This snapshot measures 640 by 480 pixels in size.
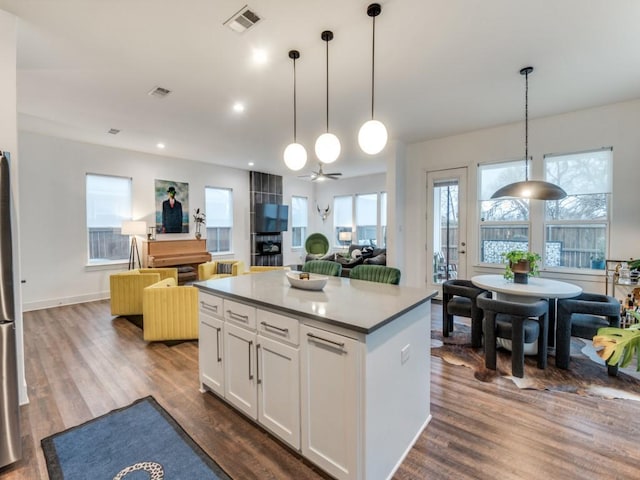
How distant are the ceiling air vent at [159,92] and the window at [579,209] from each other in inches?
199

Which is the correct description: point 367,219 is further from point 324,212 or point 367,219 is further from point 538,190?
point 538,190

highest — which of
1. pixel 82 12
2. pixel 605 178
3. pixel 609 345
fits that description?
pixel 82 12

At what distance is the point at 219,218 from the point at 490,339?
6.31 metres

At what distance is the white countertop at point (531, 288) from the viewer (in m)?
2.69

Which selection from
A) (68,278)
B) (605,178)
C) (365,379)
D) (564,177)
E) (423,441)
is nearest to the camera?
(365,379)

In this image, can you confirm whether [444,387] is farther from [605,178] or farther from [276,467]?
[605,178]

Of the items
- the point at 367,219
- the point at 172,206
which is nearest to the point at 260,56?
the point at 172,206

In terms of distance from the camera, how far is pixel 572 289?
2814 mm

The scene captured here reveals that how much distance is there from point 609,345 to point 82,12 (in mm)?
3586

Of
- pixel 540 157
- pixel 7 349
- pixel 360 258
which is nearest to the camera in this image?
pixel 7 349

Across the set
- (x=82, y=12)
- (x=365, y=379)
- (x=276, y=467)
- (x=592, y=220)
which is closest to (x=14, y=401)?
(x=276, y=467)

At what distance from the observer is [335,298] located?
1.97 metres

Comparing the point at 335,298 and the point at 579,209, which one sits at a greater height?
the point at 579,209

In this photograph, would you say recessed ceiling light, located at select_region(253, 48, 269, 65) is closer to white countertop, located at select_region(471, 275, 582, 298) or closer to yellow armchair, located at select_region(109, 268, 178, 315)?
white countertop, located at select_region(471, 275, 582, 298)
